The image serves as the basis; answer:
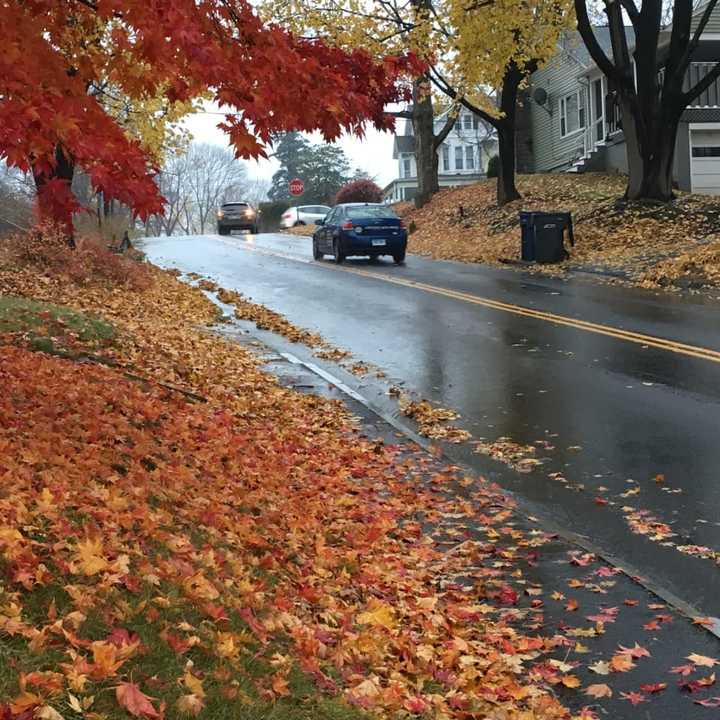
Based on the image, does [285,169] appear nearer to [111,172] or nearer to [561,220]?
[561,220]

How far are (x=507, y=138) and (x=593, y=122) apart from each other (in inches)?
424

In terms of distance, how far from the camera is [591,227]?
1011 inches

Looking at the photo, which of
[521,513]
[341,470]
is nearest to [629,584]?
[521,513]

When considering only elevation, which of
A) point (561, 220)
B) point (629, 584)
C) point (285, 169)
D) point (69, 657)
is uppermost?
point (285, 169)

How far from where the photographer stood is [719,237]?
21.8 metres

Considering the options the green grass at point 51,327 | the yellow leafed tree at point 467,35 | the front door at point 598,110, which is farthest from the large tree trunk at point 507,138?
the green grass at point 51,327

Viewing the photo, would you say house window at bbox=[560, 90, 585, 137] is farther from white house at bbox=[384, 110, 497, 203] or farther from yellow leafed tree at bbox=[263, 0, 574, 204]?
white house at bbox=[384, 110, 497, 203]

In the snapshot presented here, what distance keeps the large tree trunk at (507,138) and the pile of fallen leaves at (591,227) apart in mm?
532

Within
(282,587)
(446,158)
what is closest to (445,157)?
(446,158)

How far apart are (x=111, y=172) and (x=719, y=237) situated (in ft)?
58.3

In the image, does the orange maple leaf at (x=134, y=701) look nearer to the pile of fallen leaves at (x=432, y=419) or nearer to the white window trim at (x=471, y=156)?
the pile of fallen leaves at (x=432, y=419)

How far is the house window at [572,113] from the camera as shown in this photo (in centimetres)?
4347

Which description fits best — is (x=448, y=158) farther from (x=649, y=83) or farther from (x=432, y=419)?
(x=432, y=419)

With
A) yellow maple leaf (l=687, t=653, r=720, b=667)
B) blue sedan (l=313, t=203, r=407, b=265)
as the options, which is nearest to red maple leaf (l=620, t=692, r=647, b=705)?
yellow maple leaf (l=687, t=653, r=720, b=667)
